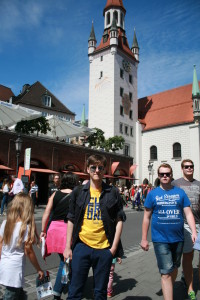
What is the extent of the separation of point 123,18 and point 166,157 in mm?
27370

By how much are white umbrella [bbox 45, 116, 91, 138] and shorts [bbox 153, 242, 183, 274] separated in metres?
23.5

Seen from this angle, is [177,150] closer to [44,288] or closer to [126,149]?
[126,149]

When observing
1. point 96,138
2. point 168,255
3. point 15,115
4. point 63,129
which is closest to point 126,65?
point 96,138

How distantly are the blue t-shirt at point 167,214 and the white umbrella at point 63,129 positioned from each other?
23.2m

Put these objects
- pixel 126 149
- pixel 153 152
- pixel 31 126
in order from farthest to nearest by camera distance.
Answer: pixel 153 152 → pixel 126 149 → pixel 31 126

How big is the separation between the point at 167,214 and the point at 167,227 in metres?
0.16

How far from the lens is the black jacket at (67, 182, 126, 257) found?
284 cm

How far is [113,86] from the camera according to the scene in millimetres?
42906

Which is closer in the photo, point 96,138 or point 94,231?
point 94,231

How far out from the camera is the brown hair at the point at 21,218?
108 inches

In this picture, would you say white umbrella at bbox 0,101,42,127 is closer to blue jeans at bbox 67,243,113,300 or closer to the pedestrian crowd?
the pedestrian crowd

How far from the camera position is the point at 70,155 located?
26062mm

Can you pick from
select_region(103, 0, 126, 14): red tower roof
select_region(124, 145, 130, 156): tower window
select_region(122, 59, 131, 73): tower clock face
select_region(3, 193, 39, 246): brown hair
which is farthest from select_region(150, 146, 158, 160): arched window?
select_region(3, 193, 39, 246): brown hair

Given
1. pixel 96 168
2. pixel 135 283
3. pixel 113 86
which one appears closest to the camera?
pixel 96 168
